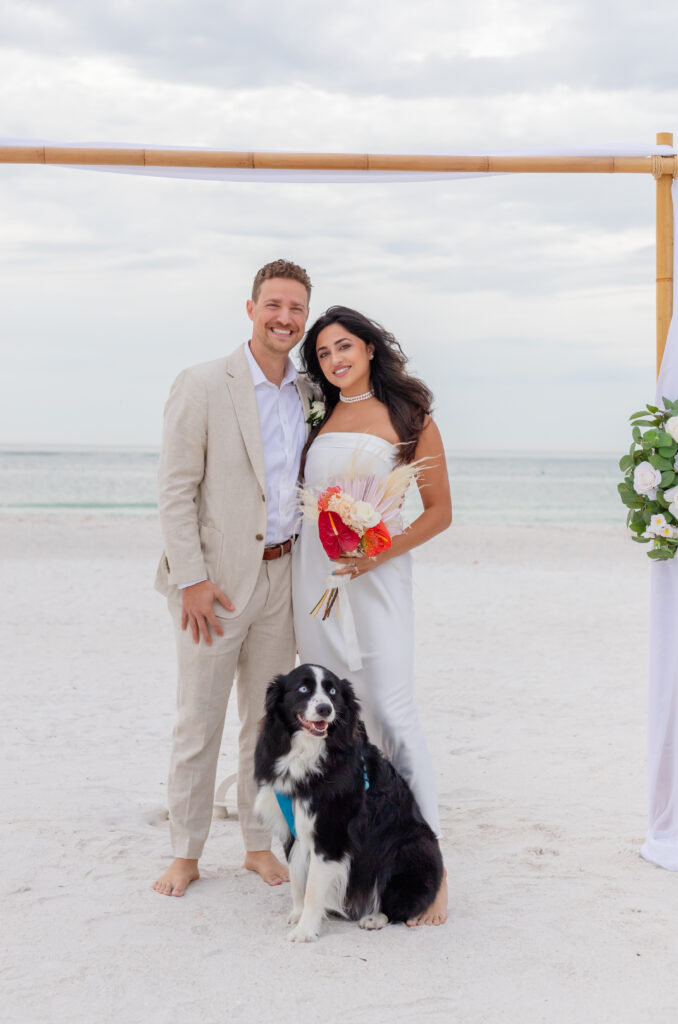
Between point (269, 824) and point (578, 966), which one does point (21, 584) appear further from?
point (578, 966)

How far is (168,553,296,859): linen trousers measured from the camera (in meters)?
3.51

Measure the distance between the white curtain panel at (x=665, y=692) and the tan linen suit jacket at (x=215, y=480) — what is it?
64.3 inches

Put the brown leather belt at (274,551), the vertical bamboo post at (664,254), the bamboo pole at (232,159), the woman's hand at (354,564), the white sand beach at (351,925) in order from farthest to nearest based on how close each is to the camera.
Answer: the vertical bamboo post at (664,254) < the bamboo pole at (232,159) < the brown leather belt at (274,551) < the woman's hand at (354,564) < the white sand beach at (351,925)

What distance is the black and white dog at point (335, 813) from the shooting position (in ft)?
9.96

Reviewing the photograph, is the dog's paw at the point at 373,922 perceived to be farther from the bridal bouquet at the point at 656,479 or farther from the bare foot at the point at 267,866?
the bridal bouquet at the point at 656,479

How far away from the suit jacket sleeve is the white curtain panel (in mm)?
1831

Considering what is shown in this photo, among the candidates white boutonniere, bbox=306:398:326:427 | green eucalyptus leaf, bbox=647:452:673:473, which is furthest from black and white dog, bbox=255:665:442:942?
green eucalyptus leaf, bbox=647:452:673:473

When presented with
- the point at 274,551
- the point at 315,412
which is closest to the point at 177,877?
the point at 274,551

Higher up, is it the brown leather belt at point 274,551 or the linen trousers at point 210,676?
the brown leather belt at point 274,551

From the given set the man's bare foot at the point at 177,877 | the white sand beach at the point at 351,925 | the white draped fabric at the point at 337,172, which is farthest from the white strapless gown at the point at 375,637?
the white draped fabric at the point at 337,172

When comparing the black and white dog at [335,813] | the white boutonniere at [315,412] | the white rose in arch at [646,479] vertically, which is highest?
the white boutonniere at [315,412]

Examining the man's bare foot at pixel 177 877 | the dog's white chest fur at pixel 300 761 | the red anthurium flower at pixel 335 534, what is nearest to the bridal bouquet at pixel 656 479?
the red anthurium flower at pixel 335 534

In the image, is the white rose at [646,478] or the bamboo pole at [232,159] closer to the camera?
the white rose at [646,478]

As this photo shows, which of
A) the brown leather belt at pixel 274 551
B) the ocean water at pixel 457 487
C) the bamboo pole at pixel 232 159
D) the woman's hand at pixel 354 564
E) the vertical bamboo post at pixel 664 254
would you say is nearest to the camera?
the woman's hand at pixel 354 564
